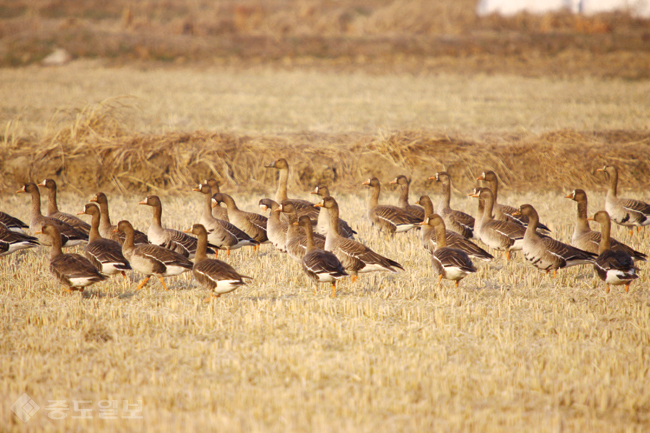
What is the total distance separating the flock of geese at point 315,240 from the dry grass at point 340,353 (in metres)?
0.38

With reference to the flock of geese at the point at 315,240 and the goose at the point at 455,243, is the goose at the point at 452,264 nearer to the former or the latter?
the flock of geese at the point at 315,240

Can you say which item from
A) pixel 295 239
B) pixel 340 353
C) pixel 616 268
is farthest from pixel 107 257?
pixel 616 268

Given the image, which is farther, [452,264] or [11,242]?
[11,242]

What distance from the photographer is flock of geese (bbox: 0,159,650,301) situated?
8.15 meters

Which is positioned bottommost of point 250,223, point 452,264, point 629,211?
point 452,264

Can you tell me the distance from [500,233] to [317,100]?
56.6ft

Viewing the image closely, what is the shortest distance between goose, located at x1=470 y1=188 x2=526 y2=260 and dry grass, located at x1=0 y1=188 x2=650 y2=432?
951 millimetres

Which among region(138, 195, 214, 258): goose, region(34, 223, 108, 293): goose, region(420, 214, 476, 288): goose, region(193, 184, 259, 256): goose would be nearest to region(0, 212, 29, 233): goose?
region(138, 195, 214, 258): goose

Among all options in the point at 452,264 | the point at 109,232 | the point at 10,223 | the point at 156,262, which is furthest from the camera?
the point at 10,223

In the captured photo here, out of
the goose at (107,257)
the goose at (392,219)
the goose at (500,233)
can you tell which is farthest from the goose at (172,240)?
the goose at (500,233)

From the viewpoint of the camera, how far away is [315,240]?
1041 cm

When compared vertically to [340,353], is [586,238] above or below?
above

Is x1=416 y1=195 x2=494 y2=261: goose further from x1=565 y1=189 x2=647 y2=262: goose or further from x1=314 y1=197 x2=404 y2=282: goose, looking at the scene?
x1=565 y1=189 x2=647 y2=262: goose

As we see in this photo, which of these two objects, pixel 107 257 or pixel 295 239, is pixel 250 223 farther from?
pixel 107 257
